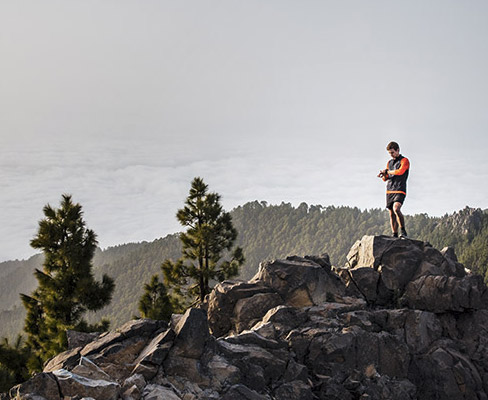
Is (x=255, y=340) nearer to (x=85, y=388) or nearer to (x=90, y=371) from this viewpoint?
(x=90, y=371)

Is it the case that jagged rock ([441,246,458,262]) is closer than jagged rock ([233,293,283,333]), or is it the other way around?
jagged rock ([233,293,283,333])

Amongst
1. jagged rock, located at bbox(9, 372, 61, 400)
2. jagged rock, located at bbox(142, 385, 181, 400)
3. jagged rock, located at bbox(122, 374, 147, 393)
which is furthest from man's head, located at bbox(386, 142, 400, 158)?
jagged rock, located at bbox(9, 372, 61, 400)

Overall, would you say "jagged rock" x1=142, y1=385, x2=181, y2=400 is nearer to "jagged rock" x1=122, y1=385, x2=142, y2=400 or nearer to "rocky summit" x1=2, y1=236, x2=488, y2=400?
"rocky summit" x1=2, y1=236, x2=488, y2=400

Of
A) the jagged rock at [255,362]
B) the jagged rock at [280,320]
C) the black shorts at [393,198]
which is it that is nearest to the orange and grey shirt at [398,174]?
the black shorts at [393,198]

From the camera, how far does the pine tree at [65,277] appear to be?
2627cm

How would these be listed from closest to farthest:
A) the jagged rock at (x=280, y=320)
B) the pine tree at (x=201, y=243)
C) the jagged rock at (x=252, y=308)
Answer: the jagged rock at (x=280, y=320), the jagged rock at (x=252, y=308), the pine tree at (x=201, y=243)

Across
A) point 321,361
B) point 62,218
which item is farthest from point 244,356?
point 62,218

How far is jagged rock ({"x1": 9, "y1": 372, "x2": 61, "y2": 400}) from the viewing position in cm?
1195

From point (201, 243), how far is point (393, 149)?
17.0 metres

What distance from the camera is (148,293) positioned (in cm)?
3275

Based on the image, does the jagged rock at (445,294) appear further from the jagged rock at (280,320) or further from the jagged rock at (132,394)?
the jagged rock at (132,394)

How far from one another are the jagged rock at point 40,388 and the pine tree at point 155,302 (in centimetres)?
1768

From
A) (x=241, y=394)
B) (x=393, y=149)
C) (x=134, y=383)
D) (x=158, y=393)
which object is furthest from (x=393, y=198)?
(x=134, y=383)

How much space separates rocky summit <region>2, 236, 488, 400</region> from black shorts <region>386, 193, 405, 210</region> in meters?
1.74
